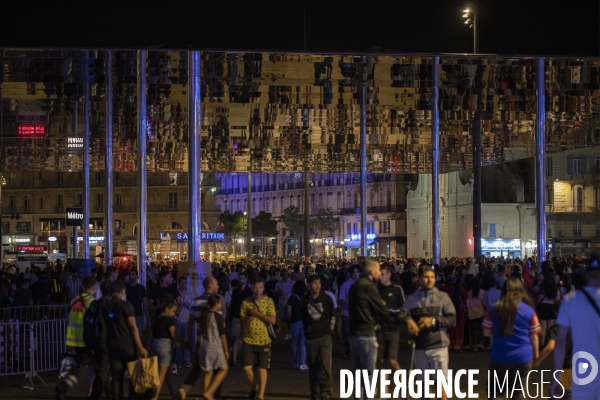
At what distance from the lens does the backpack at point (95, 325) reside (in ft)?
42.2

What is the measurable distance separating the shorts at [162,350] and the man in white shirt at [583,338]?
18.2 feet

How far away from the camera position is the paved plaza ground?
573 inches

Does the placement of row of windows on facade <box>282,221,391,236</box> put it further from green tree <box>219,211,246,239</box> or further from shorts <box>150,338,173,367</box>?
shorts <box>150,338,173,367</box>

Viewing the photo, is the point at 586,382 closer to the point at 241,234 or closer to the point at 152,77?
the point at 152,77

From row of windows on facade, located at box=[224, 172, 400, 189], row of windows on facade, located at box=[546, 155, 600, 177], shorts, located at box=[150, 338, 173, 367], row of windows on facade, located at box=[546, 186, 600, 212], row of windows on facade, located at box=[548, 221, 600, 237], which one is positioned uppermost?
row of windows on facade, located at box=[224, 172, 400, 189]

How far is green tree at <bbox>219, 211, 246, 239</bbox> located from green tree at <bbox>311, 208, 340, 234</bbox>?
428 inches

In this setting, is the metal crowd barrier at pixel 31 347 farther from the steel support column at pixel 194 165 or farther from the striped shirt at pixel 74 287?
the striped shirt at pixel 74 287

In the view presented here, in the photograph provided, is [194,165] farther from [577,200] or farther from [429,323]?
[577,200]

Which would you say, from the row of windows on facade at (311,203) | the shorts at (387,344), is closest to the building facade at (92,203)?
the row of windows on facade at (311,203)

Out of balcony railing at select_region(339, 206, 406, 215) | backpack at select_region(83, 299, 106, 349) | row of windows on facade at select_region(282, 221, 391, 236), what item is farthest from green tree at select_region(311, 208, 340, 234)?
backpack at select_region(83, 299, 106, 349)

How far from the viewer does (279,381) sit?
1596 cm

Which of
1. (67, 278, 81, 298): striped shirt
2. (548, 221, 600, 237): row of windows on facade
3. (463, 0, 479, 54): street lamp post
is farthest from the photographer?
(548, 221, 600, 237): row of windows on facade

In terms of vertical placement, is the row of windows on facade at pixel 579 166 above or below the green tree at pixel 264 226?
above

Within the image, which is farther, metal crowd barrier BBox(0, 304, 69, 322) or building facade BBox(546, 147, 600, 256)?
building facade BBox(546, 147, 600, 256)
